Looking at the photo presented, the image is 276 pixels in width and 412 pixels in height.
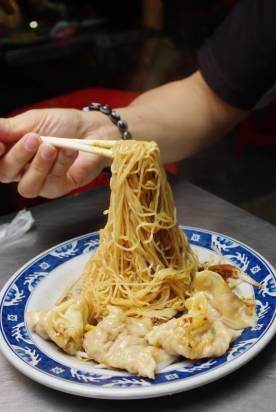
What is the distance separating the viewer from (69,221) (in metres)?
1.73

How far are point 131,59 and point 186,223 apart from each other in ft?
9.79

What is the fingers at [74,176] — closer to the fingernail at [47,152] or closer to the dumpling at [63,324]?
the fingernail at [47,152]

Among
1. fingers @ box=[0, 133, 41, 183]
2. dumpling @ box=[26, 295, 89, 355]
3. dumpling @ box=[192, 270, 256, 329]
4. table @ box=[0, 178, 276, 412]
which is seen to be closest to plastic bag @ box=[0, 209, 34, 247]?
table @ box=[0, 178, 276, 412]

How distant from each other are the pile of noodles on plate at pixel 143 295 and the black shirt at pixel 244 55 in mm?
753

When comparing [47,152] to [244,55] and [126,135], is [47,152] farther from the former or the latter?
[244,55]

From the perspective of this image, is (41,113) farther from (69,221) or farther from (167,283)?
(167,283)

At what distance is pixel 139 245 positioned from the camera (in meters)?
1.31

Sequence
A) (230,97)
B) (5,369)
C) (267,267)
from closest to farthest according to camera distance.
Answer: (5,369) → (267,267) → (230,97)

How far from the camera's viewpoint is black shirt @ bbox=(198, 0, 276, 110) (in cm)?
187

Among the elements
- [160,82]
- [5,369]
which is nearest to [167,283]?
[5,369]

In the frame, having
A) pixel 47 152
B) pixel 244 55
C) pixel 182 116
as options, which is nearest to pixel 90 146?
pixel 47 152

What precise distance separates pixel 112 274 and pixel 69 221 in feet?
1.48

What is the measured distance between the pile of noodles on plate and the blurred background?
1876 millimetres

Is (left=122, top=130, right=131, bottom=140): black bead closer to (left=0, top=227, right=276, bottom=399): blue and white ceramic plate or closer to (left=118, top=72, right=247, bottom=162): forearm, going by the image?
(left=118, top=72, right=247, bottom=162): forearm
